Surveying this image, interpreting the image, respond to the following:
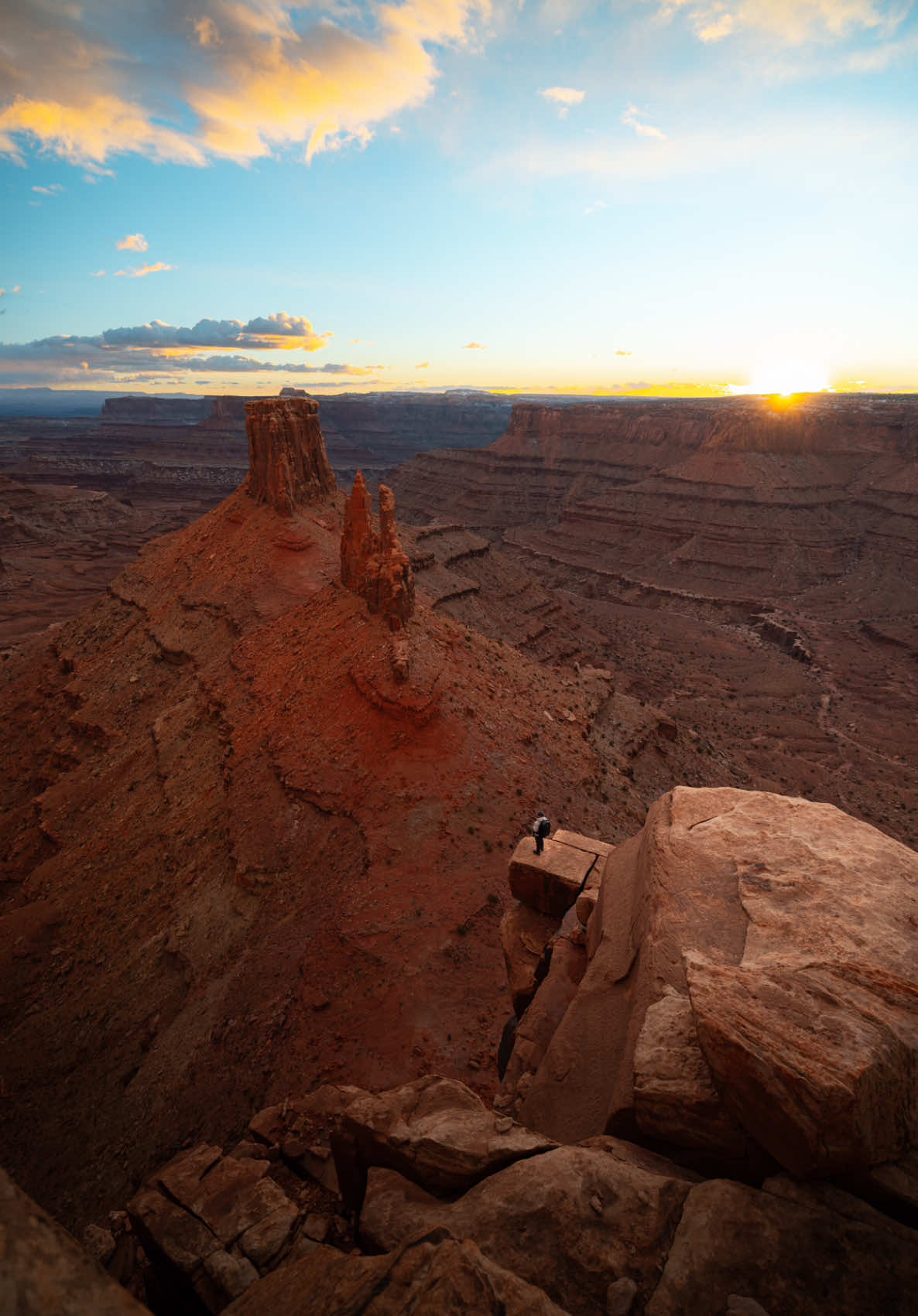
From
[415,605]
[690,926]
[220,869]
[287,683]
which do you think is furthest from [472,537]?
[690,926]

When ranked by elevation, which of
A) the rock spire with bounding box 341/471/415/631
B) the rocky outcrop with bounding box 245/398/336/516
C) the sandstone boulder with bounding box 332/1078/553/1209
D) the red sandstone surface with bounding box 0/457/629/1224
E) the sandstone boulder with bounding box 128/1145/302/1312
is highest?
the rocky outcrop with bounding box 245/398/336/516

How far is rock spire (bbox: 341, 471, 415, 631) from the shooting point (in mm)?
27875

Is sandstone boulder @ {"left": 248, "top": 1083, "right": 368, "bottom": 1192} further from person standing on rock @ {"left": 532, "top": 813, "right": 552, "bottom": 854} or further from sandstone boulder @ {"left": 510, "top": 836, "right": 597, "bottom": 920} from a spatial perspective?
person standing on rock @ {"left": 532, "top": 813, "right": 552, "bottom": 854}

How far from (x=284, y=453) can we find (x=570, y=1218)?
150ft

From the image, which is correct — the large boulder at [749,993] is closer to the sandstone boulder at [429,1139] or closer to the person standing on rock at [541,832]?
the sandstone boulder at [429,1139]

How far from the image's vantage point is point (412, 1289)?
548 centimetres

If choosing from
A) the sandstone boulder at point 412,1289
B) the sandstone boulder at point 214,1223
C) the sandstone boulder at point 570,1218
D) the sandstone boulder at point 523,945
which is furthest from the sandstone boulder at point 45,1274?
the sandstone boulder at point 523,945

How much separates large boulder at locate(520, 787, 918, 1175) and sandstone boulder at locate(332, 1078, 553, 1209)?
1.33m

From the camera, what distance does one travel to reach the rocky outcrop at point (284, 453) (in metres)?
44.9

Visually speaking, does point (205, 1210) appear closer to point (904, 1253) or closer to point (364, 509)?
point (904, 1253)

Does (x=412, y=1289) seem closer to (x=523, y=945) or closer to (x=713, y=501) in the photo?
(x=523, y=945)

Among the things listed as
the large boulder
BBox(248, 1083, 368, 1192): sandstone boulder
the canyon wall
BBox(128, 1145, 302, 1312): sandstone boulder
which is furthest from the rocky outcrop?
the canyon wall

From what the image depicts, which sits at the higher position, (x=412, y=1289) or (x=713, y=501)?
(x=412, y=1289)

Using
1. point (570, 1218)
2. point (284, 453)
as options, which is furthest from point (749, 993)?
point (284, 453)
